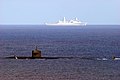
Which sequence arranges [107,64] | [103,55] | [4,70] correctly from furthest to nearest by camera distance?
[103,55] < [107,64] < [4,70]

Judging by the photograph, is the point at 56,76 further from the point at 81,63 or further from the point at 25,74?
the point at 81,63

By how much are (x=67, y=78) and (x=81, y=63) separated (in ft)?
64.4

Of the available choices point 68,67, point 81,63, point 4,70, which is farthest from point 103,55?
point 4,70

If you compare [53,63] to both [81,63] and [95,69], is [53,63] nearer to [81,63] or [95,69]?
[81,63]

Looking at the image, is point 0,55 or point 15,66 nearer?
point 15,66

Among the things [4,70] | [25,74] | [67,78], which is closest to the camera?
[67,78]

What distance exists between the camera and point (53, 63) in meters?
85.3

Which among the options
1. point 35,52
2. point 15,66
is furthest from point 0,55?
point 15,66

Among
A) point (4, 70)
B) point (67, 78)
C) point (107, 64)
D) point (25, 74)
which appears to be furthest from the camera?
point (107, 64)

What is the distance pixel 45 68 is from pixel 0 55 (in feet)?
84.6

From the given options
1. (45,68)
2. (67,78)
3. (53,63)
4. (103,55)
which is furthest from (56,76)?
(103,55)

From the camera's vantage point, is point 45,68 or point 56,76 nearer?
point 56,76

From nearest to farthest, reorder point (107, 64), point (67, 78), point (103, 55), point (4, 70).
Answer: point (67, 78) < point (4, 70) < point (107, 64) < point (103, 55)

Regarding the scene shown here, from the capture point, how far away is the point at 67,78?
66.2m
